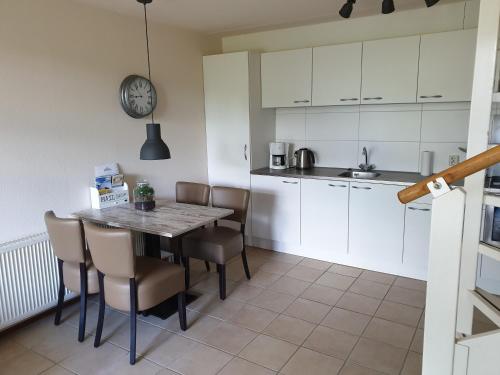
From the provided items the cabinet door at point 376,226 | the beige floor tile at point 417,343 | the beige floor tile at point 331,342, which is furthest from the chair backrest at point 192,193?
the beige floor tile at point 417,343

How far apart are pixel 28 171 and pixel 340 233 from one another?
267cm

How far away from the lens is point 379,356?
2.30 meters

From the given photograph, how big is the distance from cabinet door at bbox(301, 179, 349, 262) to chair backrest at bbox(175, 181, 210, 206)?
966 millimetres

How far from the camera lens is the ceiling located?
3002 mm

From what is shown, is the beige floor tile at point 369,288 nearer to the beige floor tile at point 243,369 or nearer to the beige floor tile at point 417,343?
the beige floor tile at point 417,343

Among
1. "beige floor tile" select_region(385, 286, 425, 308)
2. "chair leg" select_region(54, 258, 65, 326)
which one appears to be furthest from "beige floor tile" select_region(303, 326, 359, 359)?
"chair leg" select_region(54, 258, 65, 326)

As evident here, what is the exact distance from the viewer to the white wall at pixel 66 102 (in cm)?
254

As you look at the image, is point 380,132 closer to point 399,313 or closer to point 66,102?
point 399,313

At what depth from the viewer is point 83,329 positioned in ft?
8.20

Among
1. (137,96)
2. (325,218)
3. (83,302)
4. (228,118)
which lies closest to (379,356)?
(325,218)

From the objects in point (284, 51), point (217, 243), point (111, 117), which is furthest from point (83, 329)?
point (284, 51)

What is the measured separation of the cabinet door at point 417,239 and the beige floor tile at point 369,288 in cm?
32

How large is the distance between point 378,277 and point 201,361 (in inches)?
72.3

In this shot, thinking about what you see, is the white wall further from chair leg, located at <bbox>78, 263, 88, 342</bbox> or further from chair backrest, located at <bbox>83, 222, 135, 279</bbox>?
chair backrest, located at <bbox>83, 222, 135, 279</bbox>
